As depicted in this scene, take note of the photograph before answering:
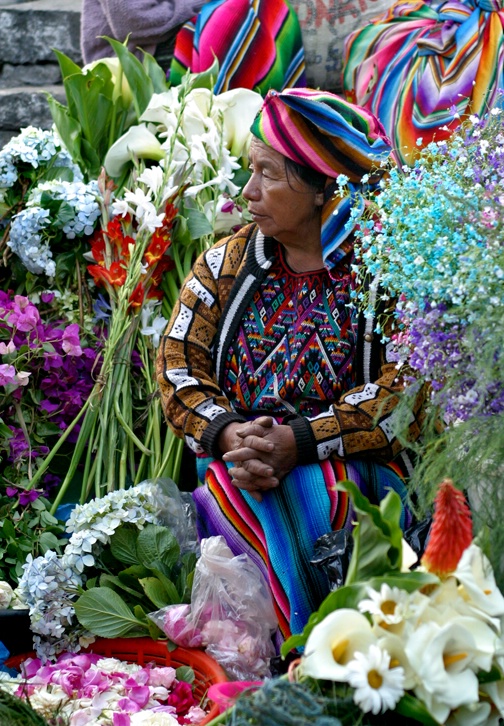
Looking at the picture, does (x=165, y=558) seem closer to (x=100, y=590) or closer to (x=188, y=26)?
(x=100, y=590)

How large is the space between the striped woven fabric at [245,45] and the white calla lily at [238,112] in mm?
317

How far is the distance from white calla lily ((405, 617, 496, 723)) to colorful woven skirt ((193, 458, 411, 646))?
0.96 meters

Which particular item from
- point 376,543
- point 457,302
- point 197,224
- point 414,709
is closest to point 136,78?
point 197,224

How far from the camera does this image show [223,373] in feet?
8.86

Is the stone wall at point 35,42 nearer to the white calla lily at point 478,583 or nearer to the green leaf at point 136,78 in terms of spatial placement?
the green leaf at point 136,78

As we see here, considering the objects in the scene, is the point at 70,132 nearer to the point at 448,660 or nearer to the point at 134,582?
the point at 134,582

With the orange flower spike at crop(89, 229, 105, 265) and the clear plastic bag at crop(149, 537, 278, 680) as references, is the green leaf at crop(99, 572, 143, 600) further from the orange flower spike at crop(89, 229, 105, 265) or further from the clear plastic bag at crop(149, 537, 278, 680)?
the orange flower spike at crop(89, 229, 105, 265)

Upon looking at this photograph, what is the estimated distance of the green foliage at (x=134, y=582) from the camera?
2.57 metres

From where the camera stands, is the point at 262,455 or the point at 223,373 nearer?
the point at 262,455

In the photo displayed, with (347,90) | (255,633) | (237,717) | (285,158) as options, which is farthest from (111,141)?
(237,717)

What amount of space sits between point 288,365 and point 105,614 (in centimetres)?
74

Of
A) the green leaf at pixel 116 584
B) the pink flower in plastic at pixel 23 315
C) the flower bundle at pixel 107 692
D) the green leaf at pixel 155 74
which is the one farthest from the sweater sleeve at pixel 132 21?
the flower bundle at pixel 107 692

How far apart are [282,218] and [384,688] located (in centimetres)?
137

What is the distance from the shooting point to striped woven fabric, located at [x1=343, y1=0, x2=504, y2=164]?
339 cm
